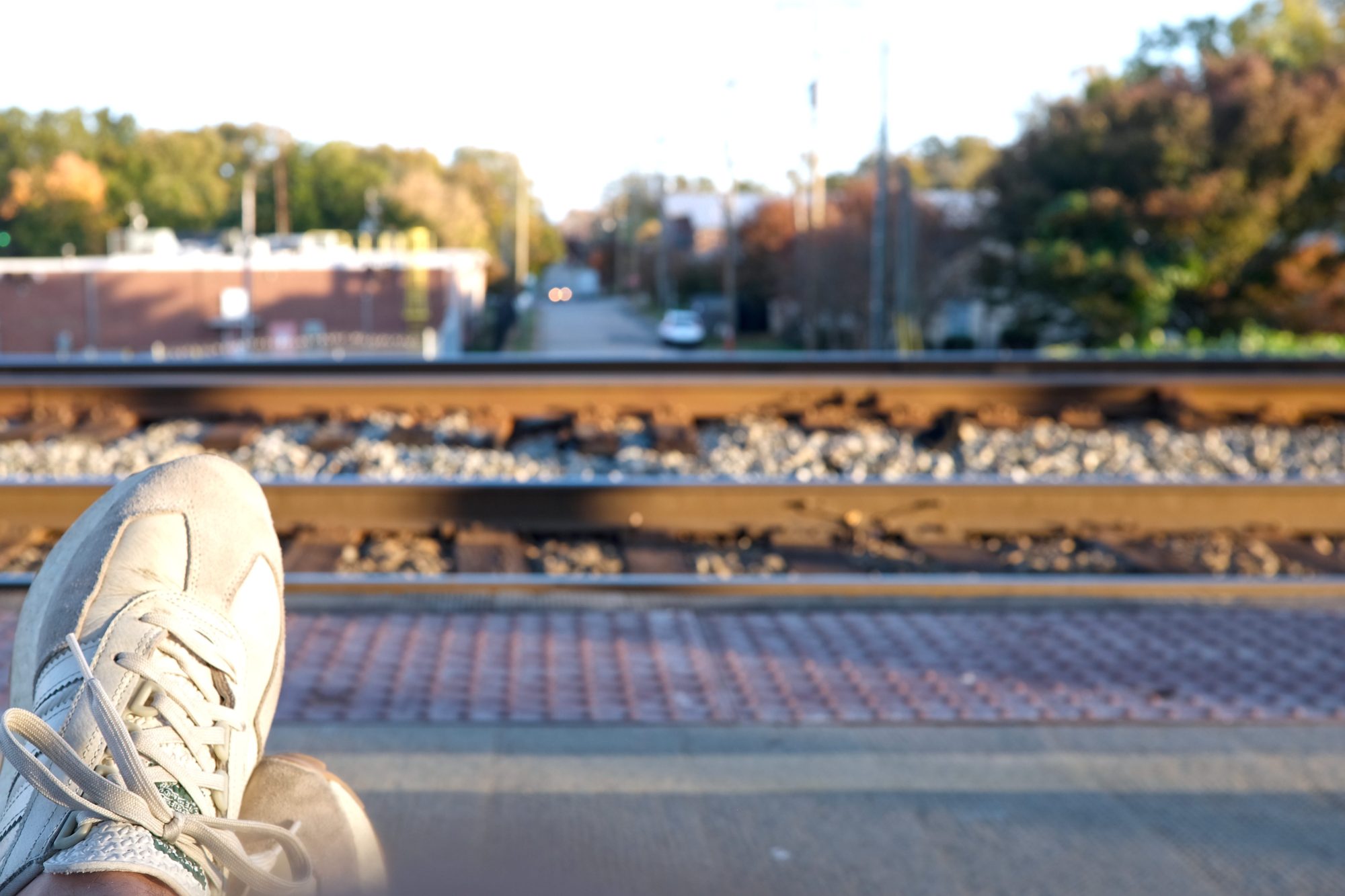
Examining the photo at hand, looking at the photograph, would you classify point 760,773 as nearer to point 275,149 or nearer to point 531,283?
point 275,149

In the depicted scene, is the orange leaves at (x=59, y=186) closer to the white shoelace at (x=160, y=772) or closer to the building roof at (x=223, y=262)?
the building roof at (x=223, y=262)

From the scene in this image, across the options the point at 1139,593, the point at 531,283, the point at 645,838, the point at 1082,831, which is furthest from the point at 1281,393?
the point at 531,283

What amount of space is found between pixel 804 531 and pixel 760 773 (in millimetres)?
2219

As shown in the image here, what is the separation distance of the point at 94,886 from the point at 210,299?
42021mm

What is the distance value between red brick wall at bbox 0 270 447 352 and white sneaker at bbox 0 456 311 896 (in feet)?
128

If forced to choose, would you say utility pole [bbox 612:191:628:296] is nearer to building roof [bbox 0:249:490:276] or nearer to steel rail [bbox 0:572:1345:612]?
building roof [bbox 0:249:490:276]

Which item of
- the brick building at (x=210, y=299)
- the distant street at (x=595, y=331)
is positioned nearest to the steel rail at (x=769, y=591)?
the distant street at (x=595, y=331)

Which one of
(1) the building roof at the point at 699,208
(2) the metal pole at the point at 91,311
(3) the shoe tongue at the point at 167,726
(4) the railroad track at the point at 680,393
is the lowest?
(3) the shoe tongue at the point at 167,726

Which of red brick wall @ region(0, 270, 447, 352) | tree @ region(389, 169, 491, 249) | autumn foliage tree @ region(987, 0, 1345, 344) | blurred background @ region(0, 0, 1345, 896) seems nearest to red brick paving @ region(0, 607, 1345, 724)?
blurred background @ region(0, 0, 1345, 896)

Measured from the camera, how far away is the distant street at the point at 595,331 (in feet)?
125

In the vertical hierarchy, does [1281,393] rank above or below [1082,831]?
above

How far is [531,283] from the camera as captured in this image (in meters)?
94.8

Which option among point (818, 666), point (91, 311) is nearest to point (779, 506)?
point (818, 666)

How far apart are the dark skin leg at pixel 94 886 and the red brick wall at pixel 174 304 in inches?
1569
